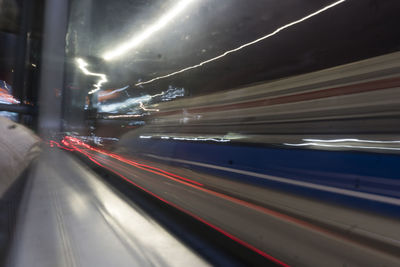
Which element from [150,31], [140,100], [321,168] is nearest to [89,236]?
[321,168]

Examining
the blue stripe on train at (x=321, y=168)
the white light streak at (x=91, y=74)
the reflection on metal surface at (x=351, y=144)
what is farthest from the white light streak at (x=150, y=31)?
the reflection on metal surface at (x=351, y=144)

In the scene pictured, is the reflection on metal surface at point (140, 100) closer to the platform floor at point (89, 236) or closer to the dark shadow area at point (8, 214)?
the dark shadow area at point (8, 214)

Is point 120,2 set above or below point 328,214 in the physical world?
above

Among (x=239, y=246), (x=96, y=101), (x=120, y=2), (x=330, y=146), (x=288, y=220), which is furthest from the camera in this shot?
(x=96, y=101)

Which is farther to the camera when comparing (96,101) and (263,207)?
(96,101)

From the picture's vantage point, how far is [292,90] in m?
5.88

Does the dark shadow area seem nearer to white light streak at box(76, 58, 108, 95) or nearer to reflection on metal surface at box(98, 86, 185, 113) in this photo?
reflection on metal surface at box(98, 86, 185, 113)

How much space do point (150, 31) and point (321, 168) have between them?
8.18 m

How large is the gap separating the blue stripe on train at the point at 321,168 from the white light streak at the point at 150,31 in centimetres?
463

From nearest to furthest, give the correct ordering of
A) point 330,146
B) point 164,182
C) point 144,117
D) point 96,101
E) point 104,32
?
point 330,146 → point 164,182 → point 104,32 → point 144,117 → point 96,101

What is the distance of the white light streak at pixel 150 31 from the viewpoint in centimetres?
812

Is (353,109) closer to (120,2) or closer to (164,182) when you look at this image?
(164,182)

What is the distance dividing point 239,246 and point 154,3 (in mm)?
8446

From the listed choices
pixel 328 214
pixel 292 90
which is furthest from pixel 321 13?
pixel 328 214
